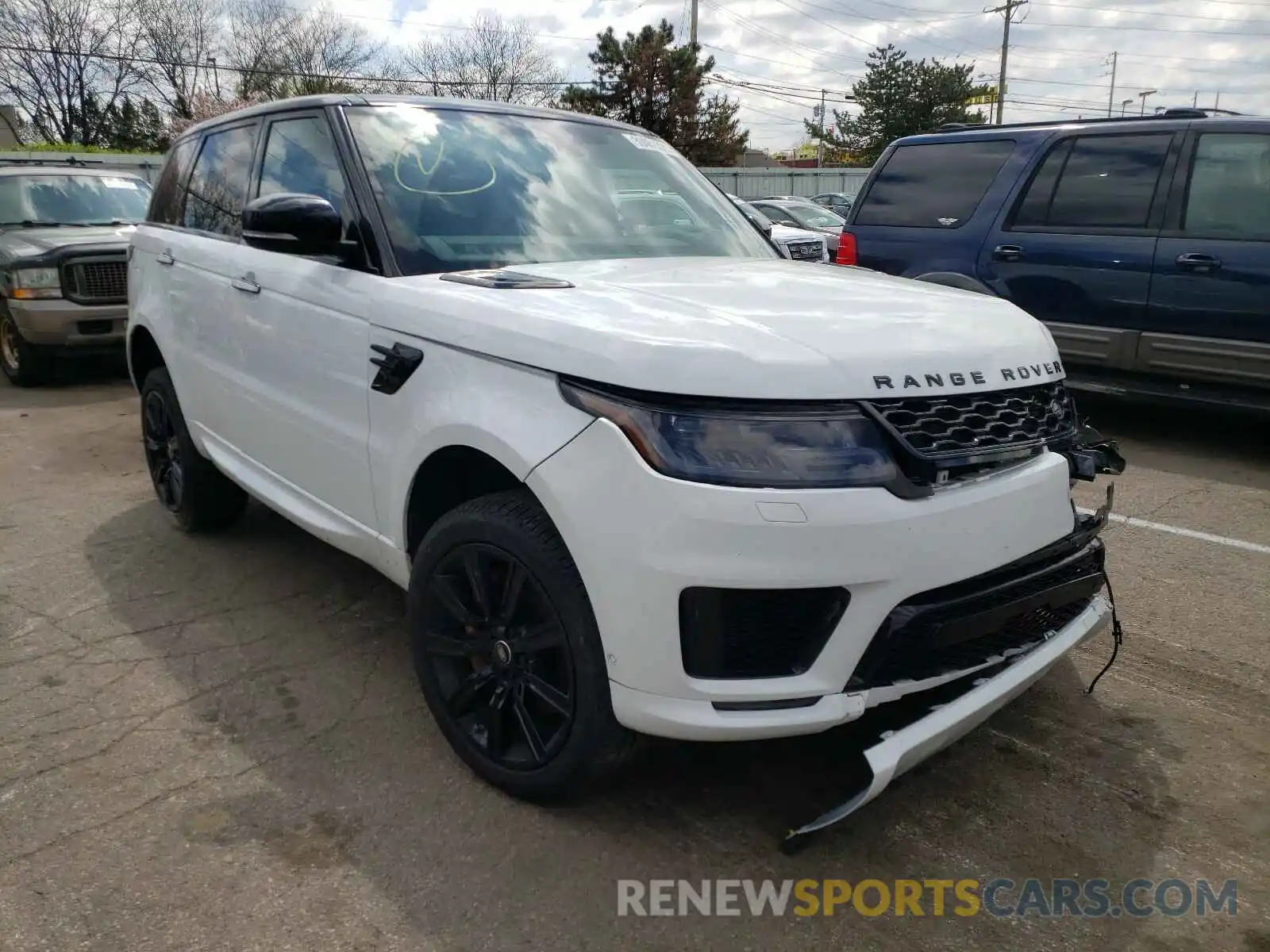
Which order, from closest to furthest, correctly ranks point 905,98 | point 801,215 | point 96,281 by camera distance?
point 96,281 < point 801,215 < point 905,98

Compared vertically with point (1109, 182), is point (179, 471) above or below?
below

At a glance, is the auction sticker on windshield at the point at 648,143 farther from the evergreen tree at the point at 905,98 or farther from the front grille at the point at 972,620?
the evergreen tree at the point at 905,98

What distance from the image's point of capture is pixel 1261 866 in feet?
7.91

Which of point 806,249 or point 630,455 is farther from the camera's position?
point 806,249

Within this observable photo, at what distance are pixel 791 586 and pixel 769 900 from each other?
2.60ft

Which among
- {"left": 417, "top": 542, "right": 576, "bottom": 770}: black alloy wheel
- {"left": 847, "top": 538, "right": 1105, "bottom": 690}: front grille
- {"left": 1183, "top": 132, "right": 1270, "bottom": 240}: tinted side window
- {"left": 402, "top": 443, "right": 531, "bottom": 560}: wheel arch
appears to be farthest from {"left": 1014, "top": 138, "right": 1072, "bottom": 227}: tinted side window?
{"left": 417, "top": 542, "right": 576, "bottom": 770}: black alloy wheel

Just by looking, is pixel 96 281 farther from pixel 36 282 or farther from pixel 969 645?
pixel 969 645

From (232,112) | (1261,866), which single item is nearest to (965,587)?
(1261,866)

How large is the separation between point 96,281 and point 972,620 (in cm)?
854

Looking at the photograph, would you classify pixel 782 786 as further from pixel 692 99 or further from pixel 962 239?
pixel 692 99

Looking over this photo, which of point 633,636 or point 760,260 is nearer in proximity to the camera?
point 633,636

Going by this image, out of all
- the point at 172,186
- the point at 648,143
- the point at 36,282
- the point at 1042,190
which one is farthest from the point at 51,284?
the point at 1042,190

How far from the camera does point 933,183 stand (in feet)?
23.5

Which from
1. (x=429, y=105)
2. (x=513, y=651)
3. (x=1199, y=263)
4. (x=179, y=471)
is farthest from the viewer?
(x=1199, y=263)
